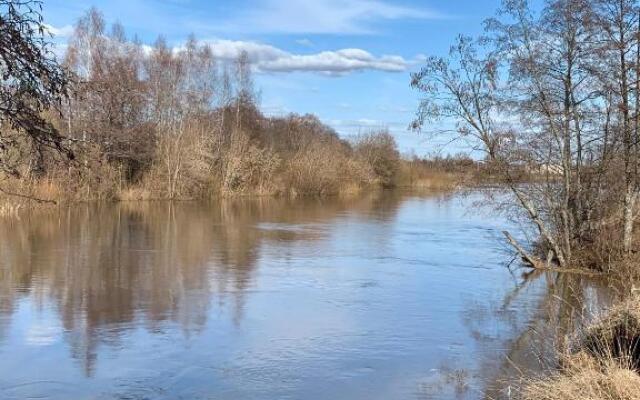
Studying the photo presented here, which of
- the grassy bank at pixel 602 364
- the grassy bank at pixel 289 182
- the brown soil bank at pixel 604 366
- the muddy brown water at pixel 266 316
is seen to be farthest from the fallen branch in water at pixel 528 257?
the brown soil bank at pixel 604 366

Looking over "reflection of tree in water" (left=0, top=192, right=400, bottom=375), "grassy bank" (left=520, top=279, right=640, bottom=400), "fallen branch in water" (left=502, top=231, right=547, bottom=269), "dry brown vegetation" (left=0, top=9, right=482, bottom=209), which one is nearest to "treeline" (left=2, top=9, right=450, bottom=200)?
"dry brown vegetation" (left=0, top=9, right=482, bottom=209)

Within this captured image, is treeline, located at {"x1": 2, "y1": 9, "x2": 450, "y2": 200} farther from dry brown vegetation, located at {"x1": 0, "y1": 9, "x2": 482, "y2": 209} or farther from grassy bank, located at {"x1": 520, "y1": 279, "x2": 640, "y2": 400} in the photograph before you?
grassy bank, located at {"x1": 520, "y1": 279, "x2": 640, "y2": 400}

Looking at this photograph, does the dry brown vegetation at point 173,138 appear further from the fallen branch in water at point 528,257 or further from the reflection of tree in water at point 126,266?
the fallen branch in water at point 528,257

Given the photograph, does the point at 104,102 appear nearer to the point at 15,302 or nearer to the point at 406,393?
the point at 15,302

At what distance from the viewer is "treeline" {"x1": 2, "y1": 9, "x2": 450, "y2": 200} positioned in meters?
33.2

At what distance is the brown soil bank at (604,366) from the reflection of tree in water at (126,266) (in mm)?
5032

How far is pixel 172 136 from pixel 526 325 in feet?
98.8

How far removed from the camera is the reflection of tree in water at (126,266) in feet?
33.3

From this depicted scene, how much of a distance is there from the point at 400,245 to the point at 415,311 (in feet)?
28.7

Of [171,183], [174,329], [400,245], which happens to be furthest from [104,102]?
[174,329]

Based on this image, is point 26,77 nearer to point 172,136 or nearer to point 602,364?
point 602,364

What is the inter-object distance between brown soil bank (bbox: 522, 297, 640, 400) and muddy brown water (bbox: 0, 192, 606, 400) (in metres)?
0.39

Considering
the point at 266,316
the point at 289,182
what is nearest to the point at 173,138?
the point at 289,182

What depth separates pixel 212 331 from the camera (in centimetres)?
947
